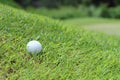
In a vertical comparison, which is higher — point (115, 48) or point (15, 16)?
point (15, 16)

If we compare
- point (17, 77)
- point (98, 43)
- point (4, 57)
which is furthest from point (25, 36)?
point (98, 43)

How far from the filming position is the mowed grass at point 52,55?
2.71 m

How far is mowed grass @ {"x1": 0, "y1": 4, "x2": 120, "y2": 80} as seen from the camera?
271 centimetres

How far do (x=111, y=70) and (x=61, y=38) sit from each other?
2.69 feet

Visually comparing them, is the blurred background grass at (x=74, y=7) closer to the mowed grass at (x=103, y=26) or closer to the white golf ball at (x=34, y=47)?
the mowed grass at (x=103, y=26)

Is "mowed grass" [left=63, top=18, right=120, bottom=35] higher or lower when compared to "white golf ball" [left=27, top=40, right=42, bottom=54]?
lower

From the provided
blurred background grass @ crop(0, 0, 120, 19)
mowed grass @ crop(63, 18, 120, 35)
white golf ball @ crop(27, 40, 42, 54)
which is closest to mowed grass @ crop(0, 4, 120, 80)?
white golf ball @ crop(27, 40, 42, 54)

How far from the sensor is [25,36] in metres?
3.24

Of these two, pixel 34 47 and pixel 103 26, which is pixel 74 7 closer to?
pixel 103 26

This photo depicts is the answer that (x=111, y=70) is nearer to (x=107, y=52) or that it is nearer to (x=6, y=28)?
(x=107, y=52)

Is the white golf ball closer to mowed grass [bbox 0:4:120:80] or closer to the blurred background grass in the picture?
mowed grass [bbox 0:4:120:80]

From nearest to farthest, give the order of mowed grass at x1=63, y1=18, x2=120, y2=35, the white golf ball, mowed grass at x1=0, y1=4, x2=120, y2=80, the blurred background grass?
mowed grass at x1=0, y1=4, x2=120, y2=80
the white golf ball
mowed grass at x1=63, y1=18, x2=120, y2=35
the blurred background grass

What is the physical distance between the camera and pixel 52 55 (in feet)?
9.69

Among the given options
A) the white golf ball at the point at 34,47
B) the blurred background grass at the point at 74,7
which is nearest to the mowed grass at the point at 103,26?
the blurred background grass at the point at 74,7
